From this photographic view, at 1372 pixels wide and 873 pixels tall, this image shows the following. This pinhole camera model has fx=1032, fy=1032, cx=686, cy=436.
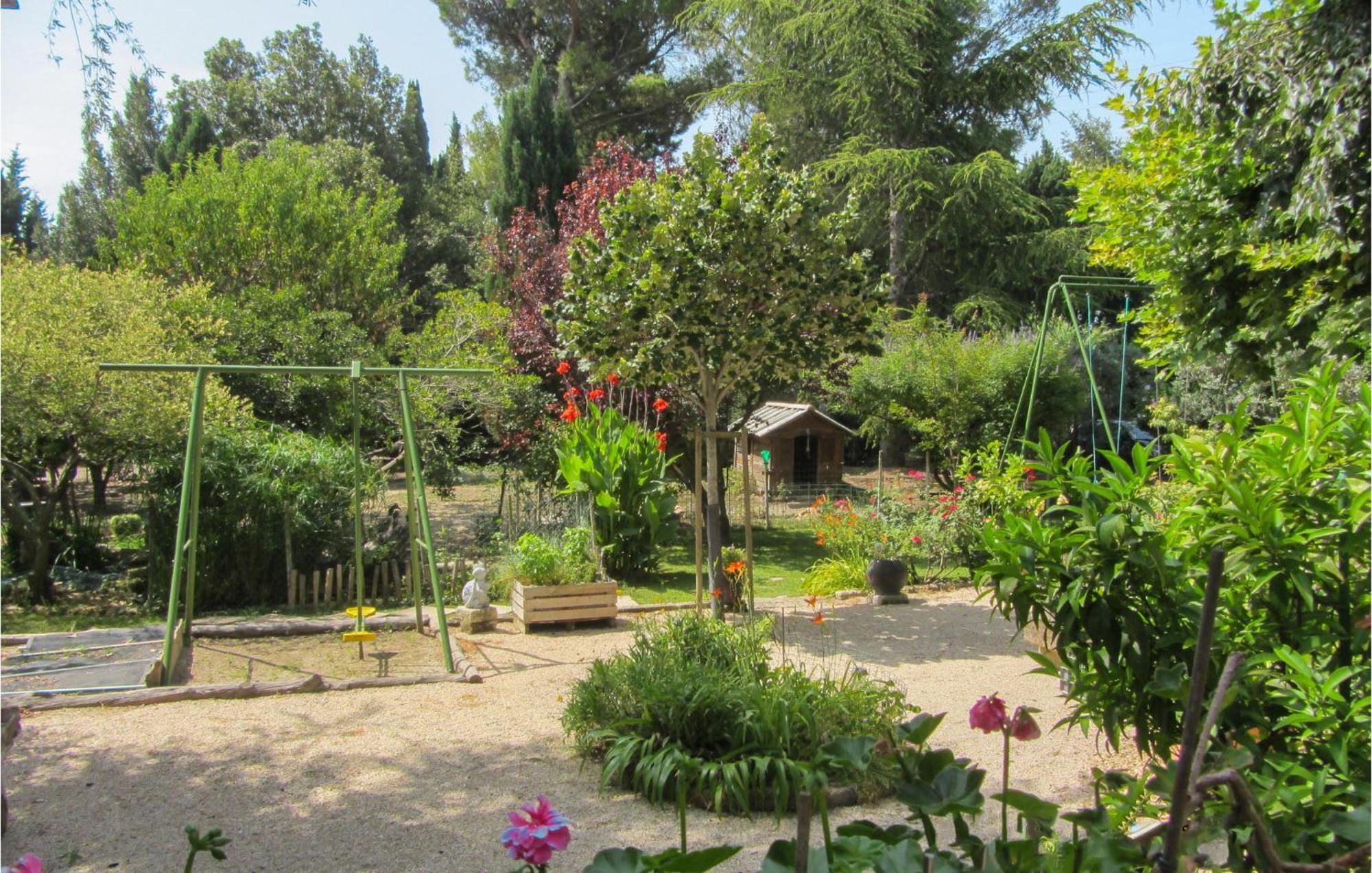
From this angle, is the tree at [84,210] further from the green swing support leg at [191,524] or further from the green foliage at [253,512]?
the green swing support leg at [191,524]

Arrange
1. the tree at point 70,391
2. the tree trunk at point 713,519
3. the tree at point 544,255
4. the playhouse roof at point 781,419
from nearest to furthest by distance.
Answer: the tree trunk at point 713,519, the tree at point 70,391, the tree at point 544,255, the playhouse roof at point 781,419

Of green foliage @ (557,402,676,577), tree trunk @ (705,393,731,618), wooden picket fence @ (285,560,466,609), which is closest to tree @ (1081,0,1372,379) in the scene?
tree trunk @ (705,393,731,618)

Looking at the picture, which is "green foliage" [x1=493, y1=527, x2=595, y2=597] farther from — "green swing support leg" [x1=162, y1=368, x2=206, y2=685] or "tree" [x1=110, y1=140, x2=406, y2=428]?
"tree" [x1=110, y1=140, x2=406, y2=428]

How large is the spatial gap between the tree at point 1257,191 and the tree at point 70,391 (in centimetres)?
796

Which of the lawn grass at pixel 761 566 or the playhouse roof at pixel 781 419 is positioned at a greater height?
the playhouse roof at pixel 781 419

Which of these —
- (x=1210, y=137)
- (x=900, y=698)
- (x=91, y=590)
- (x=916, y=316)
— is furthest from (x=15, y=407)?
(x=916, y=316)

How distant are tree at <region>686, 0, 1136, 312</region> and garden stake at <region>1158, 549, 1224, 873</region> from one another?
19270mm

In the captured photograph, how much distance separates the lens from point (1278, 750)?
8.38 feet

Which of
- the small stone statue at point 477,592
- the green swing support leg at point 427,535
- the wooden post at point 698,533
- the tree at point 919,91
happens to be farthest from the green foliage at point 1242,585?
the tree at point 919,91

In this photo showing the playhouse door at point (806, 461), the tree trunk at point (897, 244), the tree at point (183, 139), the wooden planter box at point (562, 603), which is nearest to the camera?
the wooden planter box at point (562, 603)

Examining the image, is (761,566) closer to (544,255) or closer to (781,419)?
(781,419)

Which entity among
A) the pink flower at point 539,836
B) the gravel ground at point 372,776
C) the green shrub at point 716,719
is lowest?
the gravel ground at point 372,776

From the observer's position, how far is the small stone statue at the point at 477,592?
852 centimetres

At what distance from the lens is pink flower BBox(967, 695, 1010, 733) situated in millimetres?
2076
